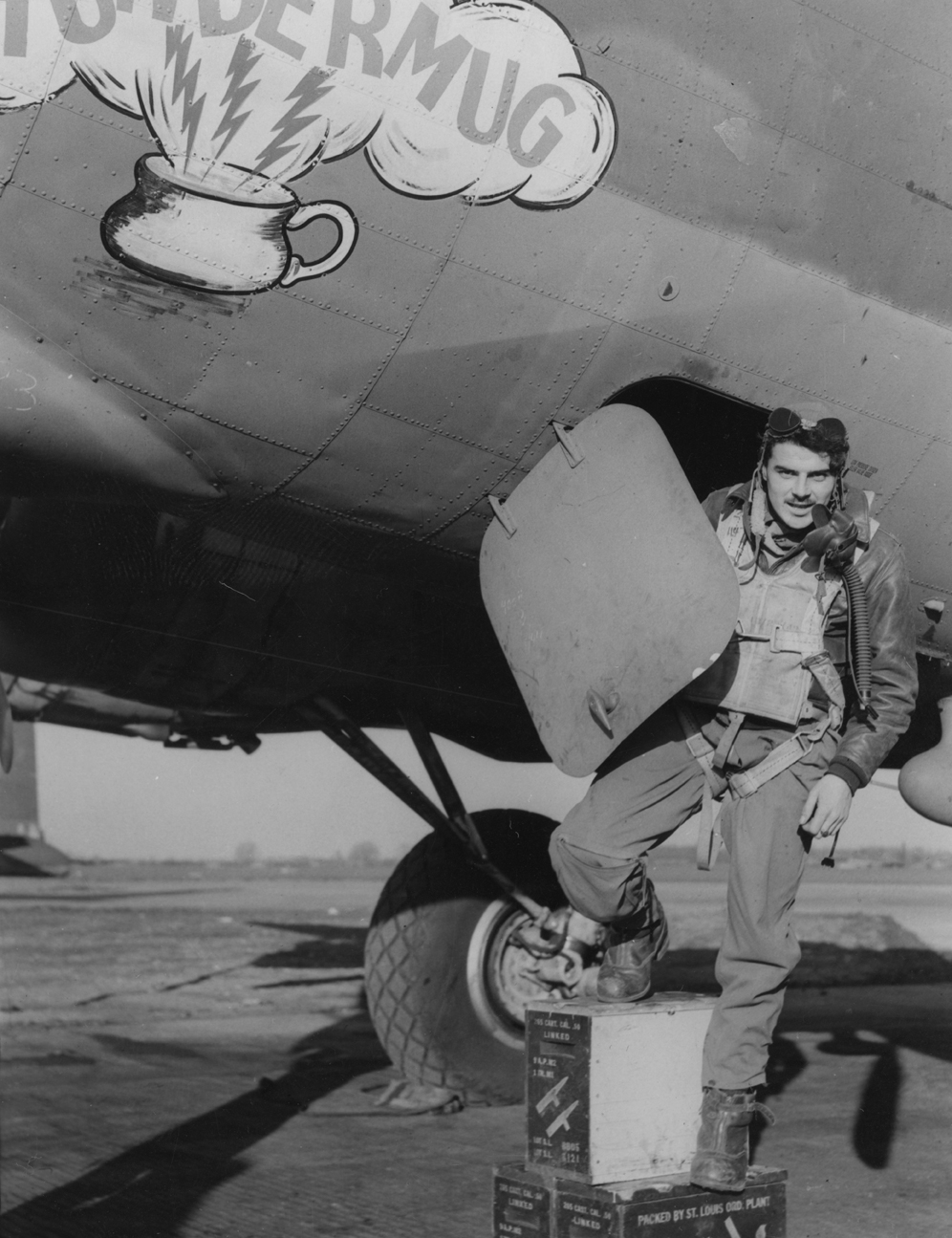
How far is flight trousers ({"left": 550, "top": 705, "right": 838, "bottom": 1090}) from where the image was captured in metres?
4.18

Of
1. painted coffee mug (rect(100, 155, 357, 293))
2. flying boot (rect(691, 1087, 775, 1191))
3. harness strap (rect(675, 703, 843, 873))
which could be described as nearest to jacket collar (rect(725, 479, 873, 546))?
harness strap (rect(675, 703, 843, 873))

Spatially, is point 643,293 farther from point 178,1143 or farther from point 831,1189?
point 178,1143

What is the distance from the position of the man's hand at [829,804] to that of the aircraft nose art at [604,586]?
0.47 meters

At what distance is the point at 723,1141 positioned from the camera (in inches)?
163

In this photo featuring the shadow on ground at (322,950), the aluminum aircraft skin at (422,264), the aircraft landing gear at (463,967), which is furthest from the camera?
the shadow on ground at (322,950)

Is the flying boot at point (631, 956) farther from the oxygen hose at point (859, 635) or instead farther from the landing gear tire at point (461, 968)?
the landing gear tire at point (461, 968)

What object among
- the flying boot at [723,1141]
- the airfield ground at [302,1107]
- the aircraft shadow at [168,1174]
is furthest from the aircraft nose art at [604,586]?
the aircraft shadow at [168,1174]

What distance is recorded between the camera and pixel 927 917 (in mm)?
22031

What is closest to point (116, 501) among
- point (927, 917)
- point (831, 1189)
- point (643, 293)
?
point (643, 293)

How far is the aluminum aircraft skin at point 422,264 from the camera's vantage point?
13.6 ft

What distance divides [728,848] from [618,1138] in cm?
88

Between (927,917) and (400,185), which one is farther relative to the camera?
(927,917)

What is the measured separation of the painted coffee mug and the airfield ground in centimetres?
310

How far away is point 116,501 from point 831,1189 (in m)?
3.63
